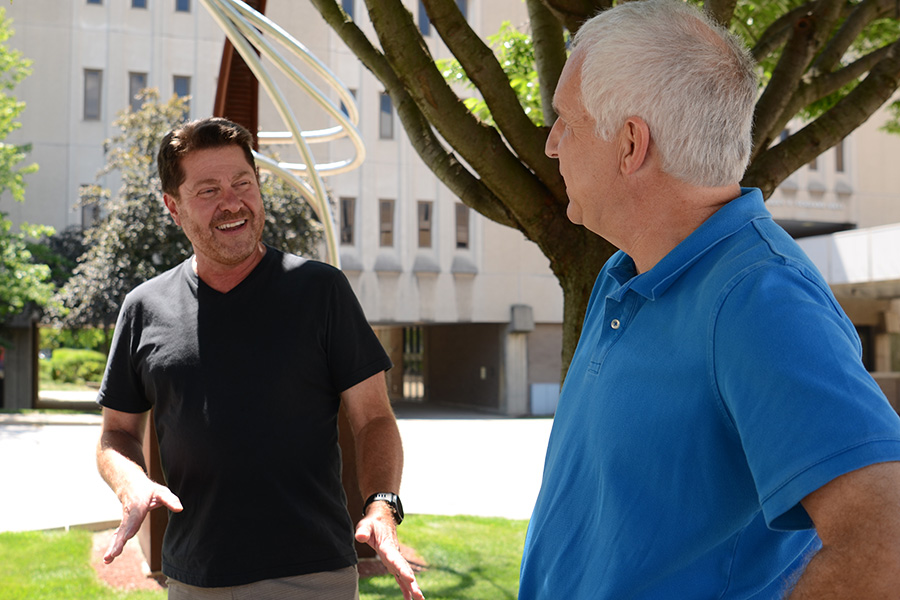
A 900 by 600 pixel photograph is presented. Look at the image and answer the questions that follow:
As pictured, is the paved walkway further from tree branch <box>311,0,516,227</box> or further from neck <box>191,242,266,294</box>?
neck <box>191,242,266,294</box>

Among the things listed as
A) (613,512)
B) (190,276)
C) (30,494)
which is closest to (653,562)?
(613,512)

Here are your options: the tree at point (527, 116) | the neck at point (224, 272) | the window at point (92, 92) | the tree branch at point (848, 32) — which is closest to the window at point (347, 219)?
the window at point (92, 92)

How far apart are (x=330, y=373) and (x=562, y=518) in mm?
1138

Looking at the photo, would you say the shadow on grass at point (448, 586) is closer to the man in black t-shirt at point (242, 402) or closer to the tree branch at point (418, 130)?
the tree branch at point (418, 130)

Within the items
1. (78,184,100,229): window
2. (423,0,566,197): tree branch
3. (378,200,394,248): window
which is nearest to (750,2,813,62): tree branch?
(423,0,566,197): tree branch

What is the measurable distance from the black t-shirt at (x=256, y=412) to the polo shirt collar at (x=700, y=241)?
1.28m

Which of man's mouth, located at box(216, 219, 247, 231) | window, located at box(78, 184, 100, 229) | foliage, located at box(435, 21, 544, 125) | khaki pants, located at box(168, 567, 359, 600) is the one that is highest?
window, located at box(78, 184, 100, 229)

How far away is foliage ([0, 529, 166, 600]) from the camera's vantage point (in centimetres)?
584

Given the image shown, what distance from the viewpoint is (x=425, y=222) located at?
30.3 metres

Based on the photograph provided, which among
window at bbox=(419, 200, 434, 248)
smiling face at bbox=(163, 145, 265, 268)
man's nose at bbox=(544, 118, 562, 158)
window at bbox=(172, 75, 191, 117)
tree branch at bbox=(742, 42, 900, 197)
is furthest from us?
window at bbox=(419, 200, 434, 248)

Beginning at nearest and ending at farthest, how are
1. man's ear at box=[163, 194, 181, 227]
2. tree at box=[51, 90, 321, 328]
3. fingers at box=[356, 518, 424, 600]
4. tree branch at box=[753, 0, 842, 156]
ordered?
fingers at box=[356, 518, 424, 600], man's ear at box=[163, 194, 181, 227], tree branch at box=[753, 0, 842, 156], tree at box=[51, 90, 321, 328]

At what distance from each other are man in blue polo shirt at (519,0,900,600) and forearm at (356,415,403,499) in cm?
79

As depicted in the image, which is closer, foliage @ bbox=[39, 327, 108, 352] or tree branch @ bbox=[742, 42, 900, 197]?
tree branch @ bbox=[742, 42, 900, 197]

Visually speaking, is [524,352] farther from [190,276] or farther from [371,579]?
[190,276]
